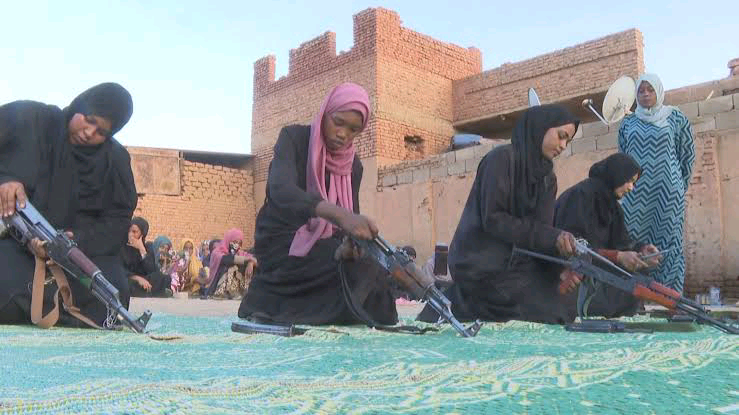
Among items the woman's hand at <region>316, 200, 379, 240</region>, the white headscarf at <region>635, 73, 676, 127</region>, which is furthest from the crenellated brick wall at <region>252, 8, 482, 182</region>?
the woman's hand at <region>316, 200, 379, 240</region>

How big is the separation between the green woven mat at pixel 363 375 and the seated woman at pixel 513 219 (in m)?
0.85

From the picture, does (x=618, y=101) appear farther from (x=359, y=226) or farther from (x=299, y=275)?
(x=359, y=226)

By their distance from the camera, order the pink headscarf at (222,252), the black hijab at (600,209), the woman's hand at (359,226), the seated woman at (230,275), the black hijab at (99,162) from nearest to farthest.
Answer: the woman's hand at (359,226) < the black hijab at (99,162) < the black hijab at (600,209) < the seated woman at (230,275) < the pink headscarf at (222,252)

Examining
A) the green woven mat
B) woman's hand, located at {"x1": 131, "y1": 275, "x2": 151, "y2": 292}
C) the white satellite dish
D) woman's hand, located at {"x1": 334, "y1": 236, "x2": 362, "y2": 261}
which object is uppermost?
the white satellite dish

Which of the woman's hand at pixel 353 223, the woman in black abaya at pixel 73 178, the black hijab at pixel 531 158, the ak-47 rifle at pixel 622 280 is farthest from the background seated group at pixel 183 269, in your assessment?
the ak-47 rifle at pixel 622 280

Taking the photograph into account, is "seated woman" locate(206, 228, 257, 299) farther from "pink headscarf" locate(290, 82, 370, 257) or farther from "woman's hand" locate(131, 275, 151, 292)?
"pink headscarf" locate(290, 82, 370, 257)

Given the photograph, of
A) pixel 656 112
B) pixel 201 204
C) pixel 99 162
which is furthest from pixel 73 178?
pixel 201 204

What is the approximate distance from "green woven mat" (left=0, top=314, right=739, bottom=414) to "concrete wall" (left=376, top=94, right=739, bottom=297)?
6.11 meters

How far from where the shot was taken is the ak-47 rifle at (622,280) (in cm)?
285

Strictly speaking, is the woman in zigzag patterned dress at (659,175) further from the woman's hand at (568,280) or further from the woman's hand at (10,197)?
the woman's hand at (10,197)

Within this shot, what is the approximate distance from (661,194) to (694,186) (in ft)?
12.3

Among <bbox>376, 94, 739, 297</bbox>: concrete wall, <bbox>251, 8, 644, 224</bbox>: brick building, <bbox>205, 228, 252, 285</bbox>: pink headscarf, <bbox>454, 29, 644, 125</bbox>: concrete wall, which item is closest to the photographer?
<bbox>376, 94, 739, 297</bbox>: concrete wall

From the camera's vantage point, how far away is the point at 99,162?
311 centimetres

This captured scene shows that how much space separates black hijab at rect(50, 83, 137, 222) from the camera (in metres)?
2.99
